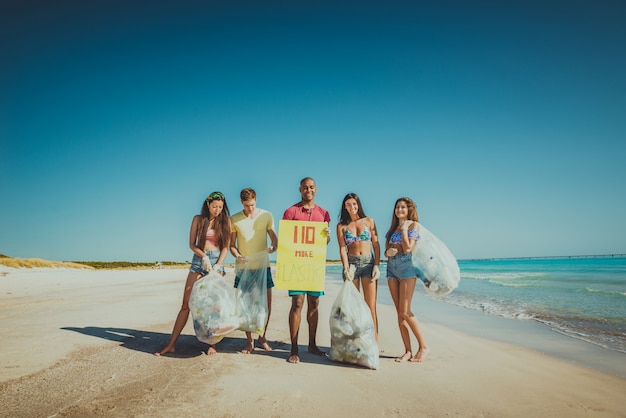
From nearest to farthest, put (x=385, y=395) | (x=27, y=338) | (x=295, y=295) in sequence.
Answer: (x=385, y=395) < (x=295, y=295) < (x=27, y=338)

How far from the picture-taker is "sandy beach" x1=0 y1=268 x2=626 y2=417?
2.63 meters

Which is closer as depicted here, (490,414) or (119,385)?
(490,414)

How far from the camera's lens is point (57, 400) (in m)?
2.72

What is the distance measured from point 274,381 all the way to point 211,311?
1.11 m

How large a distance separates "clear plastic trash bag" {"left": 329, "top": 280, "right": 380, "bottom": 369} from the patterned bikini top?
0.61 m

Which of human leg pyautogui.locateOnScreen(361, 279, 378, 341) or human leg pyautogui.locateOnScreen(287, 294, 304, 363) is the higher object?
human leg pyautogui.locateOnScreen(361, 279, 378, 341)

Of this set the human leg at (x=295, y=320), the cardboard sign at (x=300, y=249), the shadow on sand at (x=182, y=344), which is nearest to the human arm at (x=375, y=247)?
the cardboard sign at (x=300, y=249)

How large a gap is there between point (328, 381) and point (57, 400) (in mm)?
2264

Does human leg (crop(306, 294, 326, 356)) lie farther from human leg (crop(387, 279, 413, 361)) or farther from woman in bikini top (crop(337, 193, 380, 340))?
human leg (crop(387, 279, 413, 361))

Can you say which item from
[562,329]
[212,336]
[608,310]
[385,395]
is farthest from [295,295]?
[608,310]

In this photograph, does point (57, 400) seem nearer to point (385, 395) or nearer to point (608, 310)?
point (385, 395)

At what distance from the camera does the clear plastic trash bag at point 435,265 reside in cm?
397

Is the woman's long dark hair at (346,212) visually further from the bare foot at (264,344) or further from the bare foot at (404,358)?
the bare foot at (264,344)

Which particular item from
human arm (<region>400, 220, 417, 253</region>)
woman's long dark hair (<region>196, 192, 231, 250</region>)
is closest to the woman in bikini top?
human arm (<region>400, 220, 417, 253</region>)
